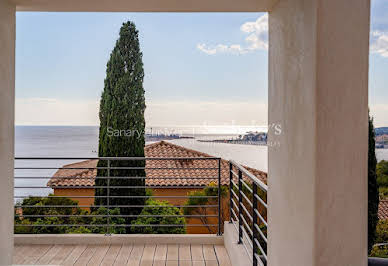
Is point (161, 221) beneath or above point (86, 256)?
beneath

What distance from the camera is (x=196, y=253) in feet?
13.1

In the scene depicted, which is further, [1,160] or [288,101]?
[1,160]

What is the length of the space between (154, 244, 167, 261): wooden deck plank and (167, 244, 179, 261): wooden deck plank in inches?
1.4

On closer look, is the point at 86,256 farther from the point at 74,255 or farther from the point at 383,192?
the point at 383,192

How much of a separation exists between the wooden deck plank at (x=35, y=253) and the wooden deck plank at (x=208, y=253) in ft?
5.12

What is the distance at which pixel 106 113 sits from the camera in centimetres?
1012

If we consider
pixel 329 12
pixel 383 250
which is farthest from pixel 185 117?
pixel 329 12

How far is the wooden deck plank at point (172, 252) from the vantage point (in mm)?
3873

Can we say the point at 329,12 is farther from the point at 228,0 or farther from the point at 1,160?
the point at 1,160

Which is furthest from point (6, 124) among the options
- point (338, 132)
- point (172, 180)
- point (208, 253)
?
point (172, 180)

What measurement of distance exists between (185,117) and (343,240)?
1326 cm

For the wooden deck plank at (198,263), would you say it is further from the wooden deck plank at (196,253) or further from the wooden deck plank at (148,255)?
the wooden deck plank at (148,255)

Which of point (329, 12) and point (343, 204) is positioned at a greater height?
point (329, 12)

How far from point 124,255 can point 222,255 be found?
95 cm
